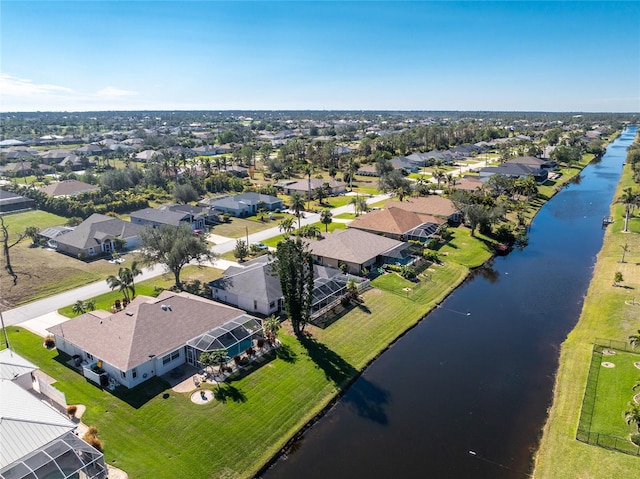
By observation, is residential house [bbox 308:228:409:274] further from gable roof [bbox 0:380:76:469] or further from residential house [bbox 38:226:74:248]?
residential house [bbox 38:226:74:248]

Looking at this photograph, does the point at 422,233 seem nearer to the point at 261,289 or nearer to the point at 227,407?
the point at 261,289

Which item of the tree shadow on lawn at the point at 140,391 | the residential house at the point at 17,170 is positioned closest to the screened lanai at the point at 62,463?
the tree shadow on lawn at the point at 140,391

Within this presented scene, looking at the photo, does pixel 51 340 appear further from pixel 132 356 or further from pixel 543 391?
pixel 543 391

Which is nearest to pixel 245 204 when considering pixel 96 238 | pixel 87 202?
pixel 96 238

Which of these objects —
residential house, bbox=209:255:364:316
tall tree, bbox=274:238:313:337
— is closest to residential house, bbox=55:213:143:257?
residential house, bbox=209:255:364:316

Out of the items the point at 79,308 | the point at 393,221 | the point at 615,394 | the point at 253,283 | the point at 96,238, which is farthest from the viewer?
the point at 393,221

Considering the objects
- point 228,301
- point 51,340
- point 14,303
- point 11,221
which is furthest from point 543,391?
point 11,221
